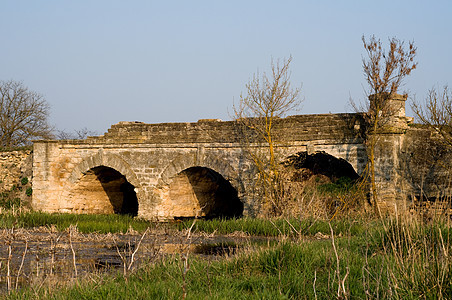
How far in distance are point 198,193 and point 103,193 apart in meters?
3.81

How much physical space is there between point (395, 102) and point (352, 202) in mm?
2967

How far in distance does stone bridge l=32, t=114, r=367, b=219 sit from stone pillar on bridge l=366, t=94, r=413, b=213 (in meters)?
0.46

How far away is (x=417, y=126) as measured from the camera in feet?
46.6

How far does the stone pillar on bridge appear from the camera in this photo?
45.2 ft

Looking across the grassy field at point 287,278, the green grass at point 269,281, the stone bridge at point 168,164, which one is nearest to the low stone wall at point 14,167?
the stone bridge at point 168,164

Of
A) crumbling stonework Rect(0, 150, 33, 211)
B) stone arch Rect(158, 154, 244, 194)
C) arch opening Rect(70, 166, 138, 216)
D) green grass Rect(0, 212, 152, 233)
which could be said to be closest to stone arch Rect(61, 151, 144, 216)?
arch opening Rect(70, 166, 138, 216)

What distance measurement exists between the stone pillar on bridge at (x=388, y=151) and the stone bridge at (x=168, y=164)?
0.46 m

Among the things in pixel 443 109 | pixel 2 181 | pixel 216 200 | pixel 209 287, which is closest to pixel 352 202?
pixel 443 109

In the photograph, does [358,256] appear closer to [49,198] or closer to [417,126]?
[417,126]

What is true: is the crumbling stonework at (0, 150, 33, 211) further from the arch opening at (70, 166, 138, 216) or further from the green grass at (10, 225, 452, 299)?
the green grass at (10, 225, 452, 299)

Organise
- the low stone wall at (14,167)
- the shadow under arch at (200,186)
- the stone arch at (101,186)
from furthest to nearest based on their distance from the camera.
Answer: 1. the low stone wall at (14,167)
2. the stone arch at (101,186)
3. the shadow under arch at (200,186)

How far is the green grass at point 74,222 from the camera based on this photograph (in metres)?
13.2

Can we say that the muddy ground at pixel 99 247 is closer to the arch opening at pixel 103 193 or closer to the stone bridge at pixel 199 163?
the stone bridge at pixel 199 163

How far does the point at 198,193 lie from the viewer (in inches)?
701
